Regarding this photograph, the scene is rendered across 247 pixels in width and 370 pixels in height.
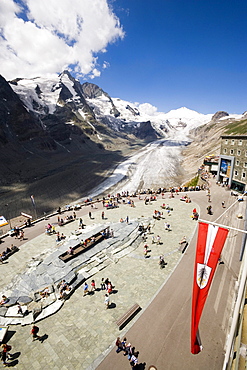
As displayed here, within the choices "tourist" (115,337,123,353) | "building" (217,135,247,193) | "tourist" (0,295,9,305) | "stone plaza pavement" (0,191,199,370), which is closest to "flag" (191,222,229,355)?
"tourist" (115,337,123,353)

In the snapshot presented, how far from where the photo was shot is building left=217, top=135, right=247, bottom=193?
115 ft

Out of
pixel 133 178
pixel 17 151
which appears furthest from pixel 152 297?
pixel 17 151

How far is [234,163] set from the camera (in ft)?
123

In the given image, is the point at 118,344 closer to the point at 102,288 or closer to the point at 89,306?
the point at 89,306

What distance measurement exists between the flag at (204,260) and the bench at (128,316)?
6095mm

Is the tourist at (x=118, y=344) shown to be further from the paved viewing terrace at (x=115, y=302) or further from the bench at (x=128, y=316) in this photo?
the bench at (x=128, y=316)

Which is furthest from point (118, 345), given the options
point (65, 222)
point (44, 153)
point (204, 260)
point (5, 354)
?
point (44, 153)

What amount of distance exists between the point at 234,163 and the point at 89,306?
117 ft

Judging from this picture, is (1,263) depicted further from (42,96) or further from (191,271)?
(42,96)

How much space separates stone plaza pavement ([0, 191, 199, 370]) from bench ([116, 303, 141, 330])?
246 mm

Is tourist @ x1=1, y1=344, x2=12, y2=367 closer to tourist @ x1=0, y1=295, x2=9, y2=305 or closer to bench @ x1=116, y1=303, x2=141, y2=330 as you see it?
tourist @ x1=0, y1=295, x2=9, y2=305

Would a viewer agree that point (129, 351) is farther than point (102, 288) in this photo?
No

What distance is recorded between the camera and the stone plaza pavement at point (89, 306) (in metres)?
→ 10.9

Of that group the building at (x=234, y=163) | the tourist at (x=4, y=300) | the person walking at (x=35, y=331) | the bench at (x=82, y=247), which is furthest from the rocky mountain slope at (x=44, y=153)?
the building at (x=234, y=163)
